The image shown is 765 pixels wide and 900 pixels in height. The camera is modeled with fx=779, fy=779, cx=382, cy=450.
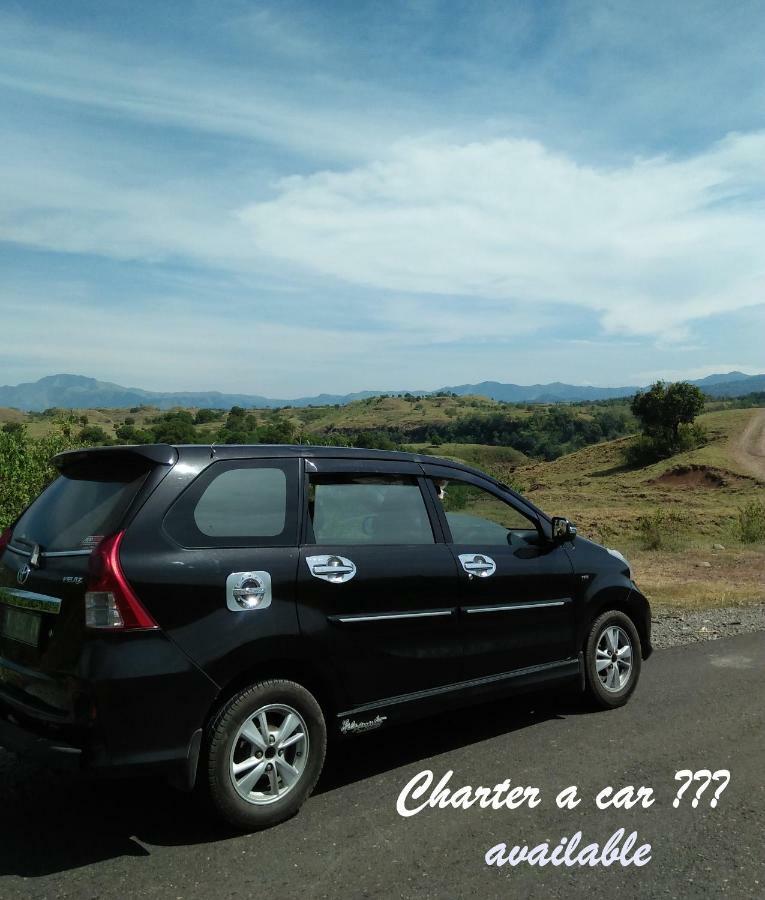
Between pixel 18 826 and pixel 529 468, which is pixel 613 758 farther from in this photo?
pixel 529 468

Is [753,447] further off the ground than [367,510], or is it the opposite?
[367,510]

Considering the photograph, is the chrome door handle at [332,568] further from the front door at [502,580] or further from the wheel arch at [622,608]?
the wheel arch at [622,608]

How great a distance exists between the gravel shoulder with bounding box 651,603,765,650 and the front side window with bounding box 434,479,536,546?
3.30m

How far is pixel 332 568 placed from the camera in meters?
4.27

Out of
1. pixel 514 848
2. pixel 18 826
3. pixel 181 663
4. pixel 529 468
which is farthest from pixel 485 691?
pixel 529 468

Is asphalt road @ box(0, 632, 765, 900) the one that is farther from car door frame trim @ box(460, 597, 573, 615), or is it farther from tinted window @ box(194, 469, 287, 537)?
tinted window @ box(194, 469, 287, 537)

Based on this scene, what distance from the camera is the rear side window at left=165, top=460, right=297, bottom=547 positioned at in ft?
12.8

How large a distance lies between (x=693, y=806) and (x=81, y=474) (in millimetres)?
3757

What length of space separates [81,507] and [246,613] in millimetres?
1052

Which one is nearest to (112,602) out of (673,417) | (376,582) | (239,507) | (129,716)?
(129,716)

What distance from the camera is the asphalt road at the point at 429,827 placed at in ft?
11.0

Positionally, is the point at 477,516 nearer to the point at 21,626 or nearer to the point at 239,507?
the point at 239,507

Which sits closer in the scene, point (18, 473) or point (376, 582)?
point (376, 582)

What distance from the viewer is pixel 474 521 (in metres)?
5.38
